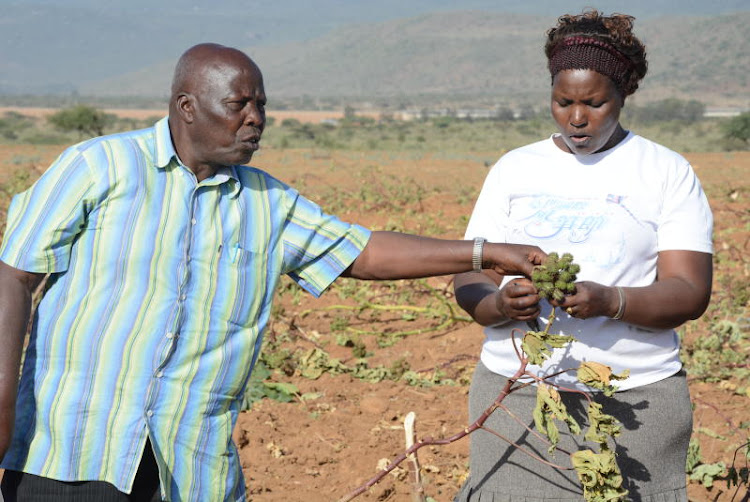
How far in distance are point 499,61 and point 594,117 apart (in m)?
125

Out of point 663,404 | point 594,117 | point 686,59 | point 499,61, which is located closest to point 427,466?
point 663,404

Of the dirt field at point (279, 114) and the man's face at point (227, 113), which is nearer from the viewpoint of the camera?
the man's face at point (227, 113)

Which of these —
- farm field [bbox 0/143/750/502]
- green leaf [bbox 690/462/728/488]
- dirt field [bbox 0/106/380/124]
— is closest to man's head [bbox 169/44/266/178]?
farm field [bbox 0/143/750/502]

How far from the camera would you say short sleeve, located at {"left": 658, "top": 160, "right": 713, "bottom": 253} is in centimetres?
225

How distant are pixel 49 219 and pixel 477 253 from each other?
101 cm

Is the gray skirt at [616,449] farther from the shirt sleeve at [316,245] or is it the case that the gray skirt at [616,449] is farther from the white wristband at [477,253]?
the shirt sleeve at [316,245]

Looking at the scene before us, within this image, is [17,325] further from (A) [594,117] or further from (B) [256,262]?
(A) [594,117]

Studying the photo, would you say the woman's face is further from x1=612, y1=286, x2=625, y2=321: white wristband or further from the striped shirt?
the striped shirt

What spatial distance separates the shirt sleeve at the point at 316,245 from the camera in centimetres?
233

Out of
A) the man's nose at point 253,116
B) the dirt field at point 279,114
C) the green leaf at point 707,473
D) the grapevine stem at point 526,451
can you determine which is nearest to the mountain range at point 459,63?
the dirt field at point 279,114

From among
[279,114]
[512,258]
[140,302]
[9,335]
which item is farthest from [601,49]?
[279,114]

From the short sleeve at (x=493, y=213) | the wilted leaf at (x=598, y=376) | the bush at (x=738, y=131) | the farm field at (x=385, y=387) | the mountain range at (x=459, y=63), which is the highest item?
the mountain range at (x=459, y=63)

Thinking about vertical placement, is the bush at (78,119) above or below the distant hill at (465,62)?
below

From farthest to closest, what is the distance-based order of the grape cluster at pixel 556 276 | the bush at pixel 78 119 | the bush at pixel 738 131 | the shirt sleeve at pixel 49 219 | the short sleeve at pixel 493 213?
the bush at pixel 78 119 → the bush at pixel 738 131 → the short sleeve at pixel 493 213 → the grape cluster at pixel 556 276 → the shirt sleeve at pixel 49 219
